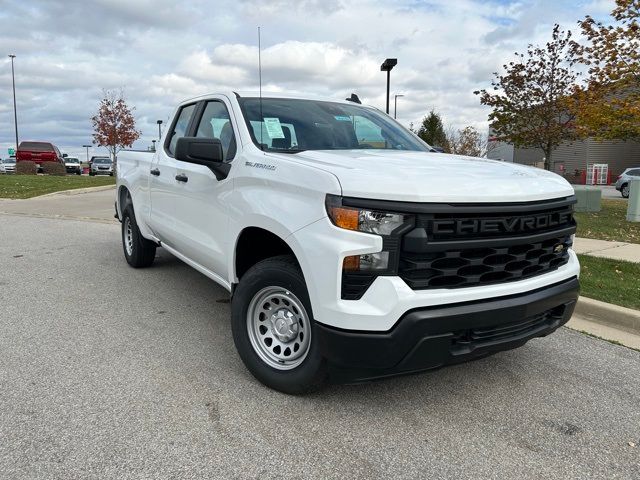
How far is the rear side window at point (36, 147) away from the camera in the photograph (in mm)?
29672

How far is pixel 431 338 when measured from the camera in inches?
101

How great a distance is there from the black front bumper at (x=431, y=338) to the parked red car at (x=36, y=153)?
30.9 metres

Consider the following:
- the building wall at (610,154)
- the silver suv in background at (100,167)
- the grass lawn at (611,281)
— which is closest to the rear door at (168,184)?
the grass lawn at (611,281)

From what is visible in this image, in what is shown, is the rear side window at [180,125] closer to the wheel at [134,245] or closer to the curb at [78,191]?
the wheel at [134,245]

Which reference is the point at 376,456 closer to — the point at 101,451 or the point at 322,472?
the point at 322,472

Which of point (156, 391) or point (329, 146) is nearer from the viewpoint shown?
point (156, 391)

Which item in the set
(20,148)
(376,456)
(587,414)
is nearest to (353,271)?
(376,456)

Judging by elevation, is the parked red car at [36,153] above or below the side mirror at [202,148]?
above

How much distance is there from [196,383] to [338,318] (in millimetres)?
1281

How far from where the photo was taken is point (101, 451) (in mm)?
2600

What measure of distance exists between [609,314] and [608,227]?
649 centimetres

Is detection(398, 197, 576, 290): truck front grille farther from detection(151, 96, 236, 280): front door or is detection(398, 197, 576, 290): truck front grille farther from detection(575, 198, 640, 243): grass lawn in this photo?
detection(575, 198, 640, 243): grass lawn

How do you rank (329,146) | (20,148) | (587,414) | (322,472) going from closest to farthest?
(322,472), (587,414), (329,146), (20,148)

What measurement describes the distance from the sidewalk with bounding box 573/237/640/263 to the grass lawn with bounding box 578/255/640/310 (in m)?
0.34
